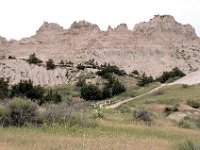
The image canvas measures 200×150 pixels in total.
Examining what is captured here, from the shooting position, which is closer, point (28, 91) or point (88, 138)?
point (88, 138)

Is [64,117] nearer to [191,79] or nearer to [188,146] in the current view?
[188,146]

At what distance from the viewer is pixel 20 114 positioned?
17.3 m

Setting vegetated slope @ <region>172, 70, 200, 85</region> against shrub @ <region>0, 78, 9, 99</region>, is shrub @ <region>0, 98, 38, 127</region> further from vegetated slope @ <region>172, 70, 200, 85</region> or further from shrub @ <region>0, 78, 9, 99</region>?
vegetated slope @ <region>172, 70, 200, 85</region>

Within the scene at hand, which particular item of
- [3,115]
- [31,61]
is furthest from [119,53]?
[3,115]

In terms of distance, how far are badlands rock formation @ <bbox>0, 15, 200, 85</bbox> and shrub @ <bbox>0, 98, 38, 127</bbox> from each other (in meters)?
99.8

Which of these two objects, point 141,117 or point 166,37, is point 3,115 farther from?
point 166,37

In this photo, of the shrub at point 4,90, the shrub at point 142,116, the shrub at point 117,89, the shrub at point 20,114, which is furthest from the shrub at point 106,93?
the shrub at point 20,114

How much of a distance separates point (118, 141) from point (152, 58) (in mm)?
116349

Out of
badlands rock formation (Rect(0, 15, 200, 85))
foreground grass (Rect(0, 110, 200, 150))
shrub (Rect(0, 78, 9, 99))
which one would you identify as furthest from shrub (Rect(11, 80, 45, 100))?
badlands rock formation (Rect(0, 15, 200, 85))

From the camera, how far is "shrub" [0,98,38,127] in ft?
56.2

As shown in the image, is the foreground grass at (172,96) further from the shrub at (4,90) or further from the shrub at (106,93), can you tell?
the shrub at (4,90)

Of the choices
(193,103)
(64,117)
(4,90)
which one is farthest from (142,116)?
(4,90)

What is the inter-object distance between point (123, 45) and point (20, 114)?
117387 mm

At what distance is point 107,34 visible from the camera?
13962 cm
